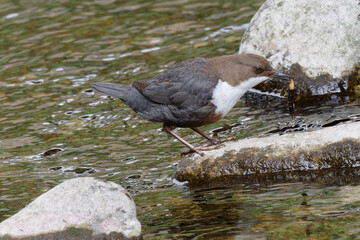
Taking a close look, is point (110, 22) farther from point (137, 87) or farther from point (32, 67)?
point (137, 87)

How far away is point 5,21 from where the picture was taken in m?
9.87

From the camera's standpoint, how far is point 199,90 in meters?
5.11

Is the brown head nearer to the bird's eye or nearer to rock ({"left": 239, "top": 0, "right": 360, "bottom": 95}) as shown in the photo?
the bird's eye

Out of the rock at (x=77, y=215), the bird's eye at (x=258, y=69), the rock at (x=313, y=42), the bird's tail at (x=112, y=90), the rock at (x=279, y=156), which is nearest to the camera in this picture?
the rock at (x=77, y=215)

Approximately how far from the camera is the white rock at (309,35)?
6602mm

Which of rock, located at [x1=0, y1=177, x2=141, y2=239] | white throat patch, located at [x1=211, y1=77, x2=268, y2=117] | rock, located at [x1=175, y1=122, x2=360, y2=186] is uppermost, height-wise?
white throat patch, located at [x1=211, y1=77, x2=268, y2=117]

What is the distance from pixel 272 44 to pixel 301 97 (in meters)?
0.73

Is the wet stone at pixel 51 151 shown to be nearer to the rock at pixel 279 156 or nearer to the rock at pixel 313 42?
the rock at pixel 279 156

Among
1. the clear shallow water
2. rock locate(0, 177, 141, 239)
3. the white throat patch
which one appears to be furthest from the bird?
rock locate(0, 177, 141, 239)

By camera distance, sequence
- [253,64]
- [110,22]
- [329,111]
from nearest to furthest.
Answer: [253,64] < [329,111] < [110,22]

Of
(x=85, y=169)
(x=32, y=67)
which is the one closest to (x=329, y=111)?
(x=85, y=169)

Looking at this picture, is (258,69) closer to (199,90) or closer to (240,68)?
(240,68)

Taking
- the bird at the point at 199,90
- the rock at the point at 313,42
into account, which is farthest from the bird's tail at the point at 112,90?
the rock at the point at 313,42

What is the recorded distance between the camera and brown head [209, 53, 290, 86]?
5.18 metres
